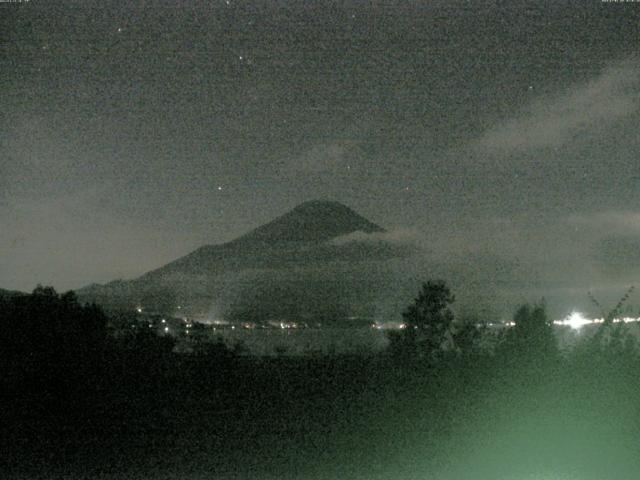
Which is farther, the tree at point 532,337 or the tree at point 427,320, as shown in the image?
the tree at point 427,320

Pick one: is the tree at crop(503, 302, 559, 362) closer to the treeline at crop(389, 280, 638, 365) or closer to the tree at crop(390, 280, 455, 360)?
the treeline at crop(389, 280, 638, 365)

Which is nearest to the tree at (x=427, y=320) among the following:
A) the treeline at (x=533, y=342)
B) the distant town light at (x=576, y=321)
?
the treeline at (x=533, y=342)

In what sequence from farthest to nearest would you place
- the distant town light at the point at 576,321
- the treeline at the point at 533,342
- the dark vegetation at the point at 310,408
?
the distant town light at the point at 576,321 < the treeline at the point at 533,342 < the dark vegetation at the point at 310,408

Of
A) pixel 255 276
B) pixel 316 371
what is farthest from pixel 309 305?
pixel 316 371

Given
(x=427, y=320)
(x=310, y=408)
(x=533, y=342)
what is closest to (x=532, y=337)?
(x=533, y=342)

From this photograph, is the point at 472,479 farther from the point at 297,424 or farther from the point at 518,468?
the point at 297,424

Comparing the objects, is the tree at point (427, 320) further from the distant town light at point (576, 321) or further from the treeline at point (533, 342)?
the distant town light at point (576, 321)
